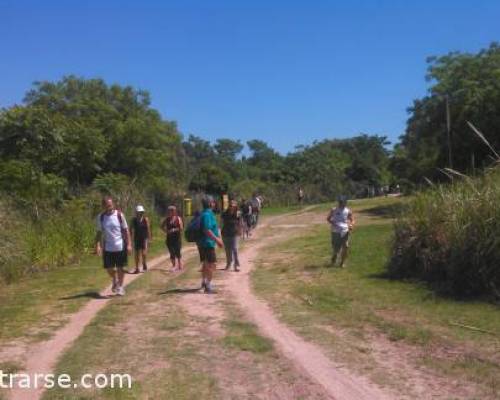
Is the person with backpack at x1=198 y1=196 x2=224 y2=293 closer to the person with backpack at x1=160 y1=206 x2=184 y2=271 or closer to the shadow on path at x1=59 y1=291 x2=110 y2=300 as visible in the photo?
the shadow on path at x1=59 y1=291 x2=110 y2=300

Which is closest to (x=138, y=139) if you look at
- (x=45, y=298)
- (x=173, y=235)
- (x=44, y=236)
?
(x=44, y=236)

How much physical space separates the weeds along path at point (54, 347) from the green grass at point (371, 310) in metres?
2.82

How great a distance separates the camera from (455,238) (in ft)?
36.6

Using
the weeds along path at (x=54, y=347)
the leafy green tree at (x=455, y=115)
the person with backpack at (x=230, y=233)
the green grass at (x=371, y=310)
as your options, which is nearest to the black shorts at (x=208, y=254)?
the green grass at (x=371, y=310)

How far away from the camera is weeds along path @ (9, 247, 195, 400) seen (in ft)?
20.0

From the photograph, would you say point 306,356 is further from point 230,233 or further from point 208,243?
point 230,233

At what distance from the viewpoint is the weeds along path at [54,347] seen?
609 cm

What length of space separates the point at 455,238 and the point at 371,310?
2397 mm

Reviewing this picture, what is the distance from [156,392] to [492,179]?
7813 mm

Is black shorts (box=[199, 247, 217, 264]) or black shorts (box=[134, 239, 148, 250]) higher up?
black shorts (box=[134, 239, 148, 250])

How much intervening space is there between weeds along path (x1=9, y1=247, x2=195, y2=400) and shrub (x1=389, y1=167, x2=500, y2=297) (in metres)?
5.67

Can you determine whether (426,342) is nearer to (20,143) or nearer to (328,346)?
(328,346)

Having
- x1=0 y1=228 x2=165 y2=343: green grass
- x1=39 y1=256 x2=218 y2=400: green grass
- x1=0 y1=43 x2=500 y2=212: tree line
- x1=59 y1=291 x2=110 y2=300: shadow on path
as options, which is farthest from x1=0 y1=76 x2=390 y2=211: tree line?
x1=39 y1=256 x2=218 y2=400: green grass

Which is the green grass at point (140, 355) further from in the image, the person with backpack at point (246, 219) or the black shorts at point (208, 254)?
the person with backpack at point (246, 219)
